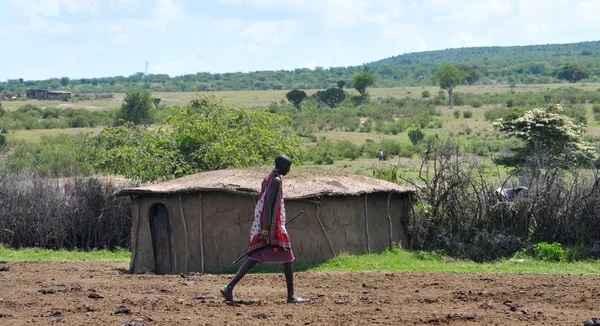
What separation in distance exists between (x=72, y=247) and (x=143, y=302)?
902 centimetres

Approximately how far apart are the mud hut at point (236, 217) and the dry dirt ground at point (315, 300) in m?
1.41

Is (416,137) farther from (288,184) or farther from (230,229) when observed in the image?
(230,229)

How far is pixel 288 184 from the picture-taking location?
13.8 m

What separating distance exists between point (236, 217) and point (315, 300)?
4.12 meters

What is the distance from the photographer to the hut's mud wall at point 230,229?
13812 millimetres

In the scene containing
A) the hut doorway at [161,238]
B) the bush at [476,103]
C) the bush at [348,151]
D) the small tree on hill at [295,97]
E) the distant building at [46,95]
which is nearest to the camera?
the hut doorway at [161,238]

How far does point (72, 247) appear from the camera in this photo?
18375 mm

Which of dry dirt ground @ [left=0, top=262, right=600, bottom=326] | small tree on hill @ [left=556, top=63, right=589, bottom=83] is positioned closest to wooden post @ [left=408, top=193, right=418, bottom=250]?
dry dirt ground @ [left=0, top=262, right=600, bottom=326]

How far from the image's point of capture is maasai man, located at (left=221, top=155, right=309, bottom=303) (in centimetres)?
953

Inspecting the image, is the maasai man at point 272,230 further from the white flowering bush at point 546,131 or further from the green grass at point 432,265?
the white flowering bush at point 546,131

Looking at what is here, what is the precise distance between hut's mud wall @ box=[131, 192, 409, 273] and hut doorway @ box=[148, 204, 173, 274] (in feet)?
0.29

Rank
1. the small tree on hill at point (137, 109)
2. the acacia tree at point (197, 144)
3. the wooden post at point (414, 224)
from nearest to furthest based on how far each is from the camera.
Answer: the wooden post at point (414, 224) < the acacia tree at point (197, 144) < the small tree on hill at point (137, 109)

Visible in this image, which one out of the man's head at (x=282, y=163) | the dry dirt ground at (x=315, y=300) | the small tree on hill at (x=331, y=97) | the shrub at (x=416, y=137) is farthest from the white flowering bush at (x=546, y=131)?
the small tree on hill at (x=331, y=97)

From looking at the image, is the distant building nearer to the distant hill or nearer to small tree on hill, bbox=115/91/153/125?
the distant hill
